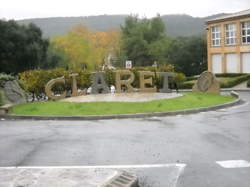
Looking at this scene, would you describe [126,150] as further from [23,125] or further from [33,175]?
[23,125]

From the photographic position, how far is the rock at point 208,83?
965 inches

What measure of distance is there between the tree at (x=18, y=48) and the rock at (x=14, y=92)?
102 ft

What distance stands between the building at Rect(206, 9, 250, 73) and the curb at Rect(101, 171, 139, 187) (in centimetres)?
4423

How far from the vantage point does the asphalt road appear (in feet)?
23.5

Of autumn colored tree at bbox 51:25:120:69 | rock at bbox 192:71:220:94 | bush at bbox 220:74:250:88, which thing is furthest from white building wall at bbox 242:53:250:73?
rock at bbox 192:71:220:94

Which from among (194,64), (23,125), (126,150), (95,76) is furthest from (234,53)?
(126,150)

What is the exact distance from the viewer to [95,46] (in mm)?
81062

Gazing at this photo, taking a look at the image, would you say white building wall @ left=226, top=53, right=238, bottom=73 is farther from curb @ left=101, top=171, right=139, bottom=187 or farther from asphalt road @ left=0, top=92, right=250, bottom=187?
curb @ left=101, top=171, right=139, bottom=187

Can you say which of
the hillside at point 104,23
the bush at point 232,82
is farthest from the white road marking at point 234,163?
the hillside at point 104,23

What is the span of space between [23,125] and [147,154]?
21.1ft

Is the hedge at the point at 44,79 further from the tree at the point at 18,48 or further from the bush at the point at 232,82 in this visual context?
the tree at the point at 18,48

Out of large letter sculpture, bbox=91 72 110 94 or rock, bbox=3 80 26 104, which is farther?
large letter sculpture, bbox=91 72 110 94

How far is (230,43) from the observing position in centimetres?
5206

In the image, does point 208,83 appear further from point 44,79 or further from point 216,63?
point 216,63
